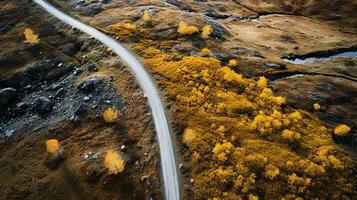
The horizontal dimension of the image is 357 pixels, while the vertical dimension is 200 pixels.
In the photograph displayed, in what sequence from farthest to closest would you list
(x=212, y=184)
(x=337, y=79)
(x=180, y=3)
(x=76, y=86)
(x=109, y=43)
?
1. (x=180, y=3)
2. (x=109, y=43)
3. (x=337, y=79)
4. (x=76, y=86)
5. (x=212, y=184)

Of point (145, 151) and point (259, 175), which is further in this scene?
point (145, 151)

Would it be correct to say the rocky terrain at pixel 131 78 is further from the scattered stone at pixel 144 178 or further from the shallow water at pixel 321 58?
the shallow water at pixel 321 58

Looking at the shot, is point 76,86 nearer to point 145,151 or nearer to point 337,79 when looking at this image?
point 145,151

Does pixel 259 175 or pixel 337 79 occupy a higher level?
pixel 337 79

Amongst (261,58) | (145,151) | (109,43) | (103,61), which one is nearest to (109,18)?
(109,43)

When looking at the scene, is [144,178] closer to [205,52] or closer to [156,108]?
[156,108]

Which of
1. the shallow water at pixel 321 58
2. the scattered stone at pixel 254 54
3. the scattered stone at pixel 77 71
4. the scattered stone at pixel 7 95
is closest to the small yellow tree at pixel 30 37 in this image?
the scattered stone at pixel 77 71

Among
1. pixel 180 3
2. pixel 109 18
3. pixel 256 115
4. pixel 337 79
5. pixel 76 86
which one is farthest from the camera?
pixel 180 3
